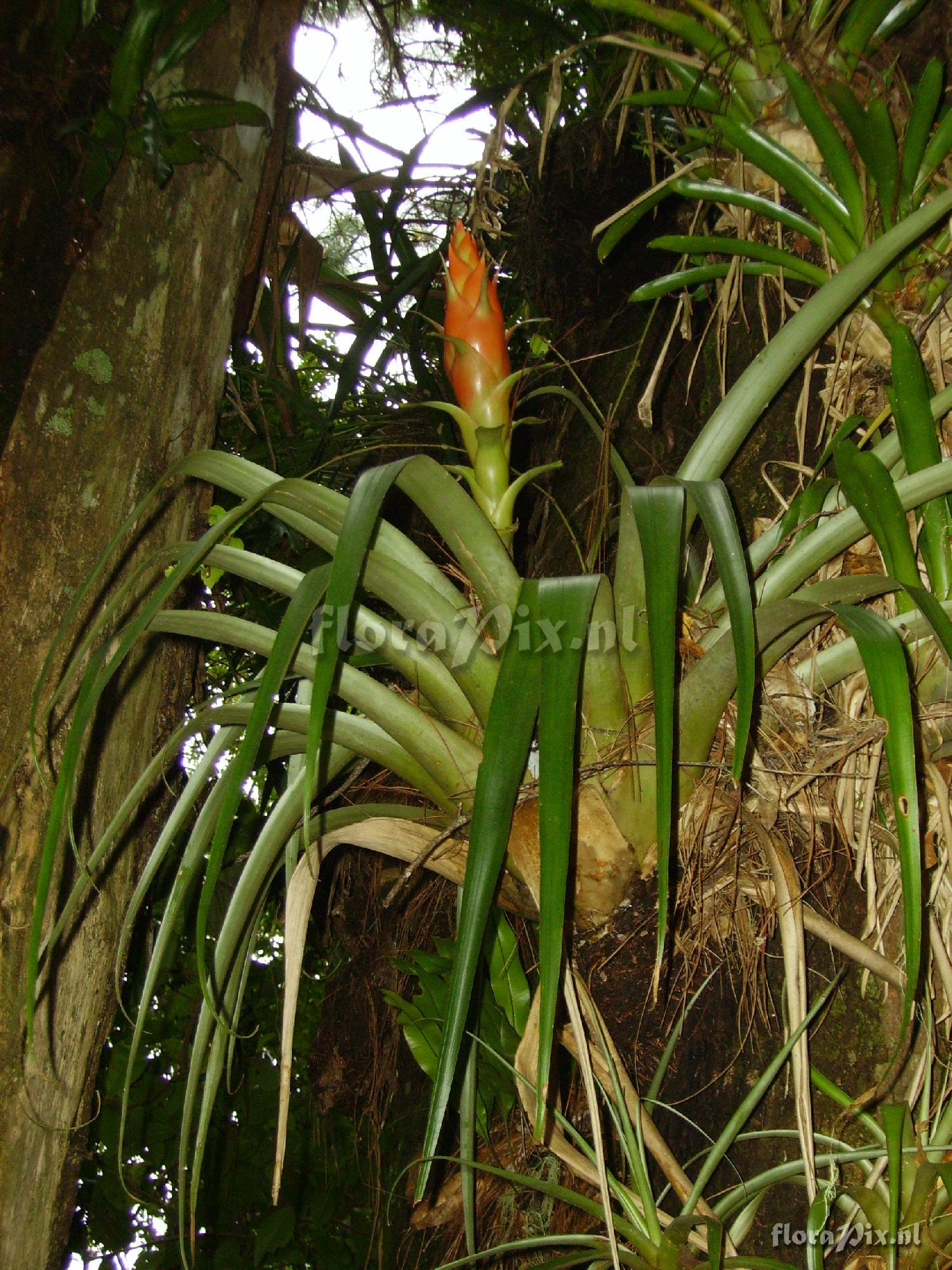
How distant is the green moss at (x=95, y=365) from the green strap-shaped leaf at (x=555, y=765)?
515 mm

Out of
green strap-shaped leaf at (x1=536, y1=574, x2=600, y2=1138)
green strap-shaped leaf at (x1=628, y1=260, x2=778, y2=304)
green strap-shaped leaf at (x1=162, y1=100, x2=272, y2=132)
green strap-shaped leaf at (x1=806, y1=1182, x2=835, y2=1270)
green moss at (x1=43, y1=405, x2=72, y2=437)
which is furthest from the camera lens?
green strap-shaped leaf at (x1=628, y1=260, x2=778, y2=304)

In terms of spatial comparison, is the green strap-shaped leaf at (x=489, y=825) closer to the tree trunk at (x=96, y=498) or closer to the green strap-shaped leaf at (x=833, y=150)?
the tree trunk at (x=96, y=498)

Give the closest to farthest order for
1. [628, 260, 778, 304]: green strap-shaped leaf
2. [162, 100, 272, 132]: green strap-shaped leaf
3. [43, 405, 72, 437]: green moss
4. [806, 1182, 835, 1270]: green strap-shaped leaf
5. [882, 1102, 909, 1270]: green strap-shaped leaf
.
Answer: [882, 1102, 909, 1270]: green strap-shaped leaf
[806, 1182, 835, 1270]: green strap-shaped leaf
[43, 405, 72, 437]: green moss
[162, 100, 272, 132]: green strap-shaped leaf
[628, 260, 778, 304]: green strap-shaped leaf

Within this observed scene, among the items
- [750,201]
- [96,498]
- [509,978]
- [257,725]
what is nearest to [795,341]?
[750,201]

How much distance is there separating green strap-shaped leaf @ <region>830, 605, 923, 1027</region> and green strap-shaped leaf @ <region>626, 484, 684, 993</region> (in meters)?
0.12

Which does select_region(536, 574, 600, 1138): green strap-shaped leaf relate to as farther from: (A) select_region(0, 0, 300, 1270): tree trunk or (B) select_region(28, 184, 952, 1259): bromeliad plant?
(A) select_region(0, 0, 300, 1270): tree trunk

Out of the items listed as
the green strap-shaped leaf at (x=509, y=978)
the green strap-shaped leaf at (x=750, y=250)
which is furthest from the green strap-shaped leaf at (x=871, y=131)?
the green strap-shaped leaf at (x=509, y=978)

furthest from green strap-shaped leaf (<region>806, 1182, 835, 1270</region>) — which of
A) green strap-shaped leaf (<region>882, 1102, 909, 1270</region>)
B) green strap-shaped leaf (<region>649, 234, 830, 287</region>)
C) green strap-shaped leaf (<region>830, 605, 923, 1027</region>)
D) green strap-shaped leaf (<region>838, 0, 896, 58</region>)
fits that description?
green strap-shaped leaf (<region>838, 0, 896, 58</region>)

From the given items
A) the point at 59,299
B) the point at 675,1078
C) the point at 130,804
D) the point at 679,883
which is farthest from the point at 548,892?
the point at 59,299

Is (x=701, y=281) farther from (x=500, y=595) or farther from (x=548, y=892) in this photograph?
(x=548, y=892)

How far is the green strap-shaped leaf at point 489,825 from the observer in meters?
0.47

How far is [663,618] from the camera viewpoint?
543 mm

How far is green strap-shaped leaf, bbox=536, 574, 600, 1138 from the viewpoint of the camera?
0.45 metres

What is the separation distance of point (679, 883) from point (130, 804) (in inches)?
17.5
